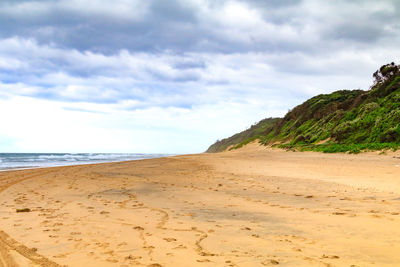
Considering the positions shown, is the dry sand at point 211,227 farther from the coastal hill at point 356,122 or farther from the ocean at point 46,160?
the ocean at point 46,160

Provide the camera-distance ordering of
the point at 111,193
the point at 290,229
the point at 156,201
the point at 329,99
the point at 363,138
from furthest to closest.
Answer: the point at 329,99
the point at 363,138
the point at 111,193
the point at 156,201
the point at 290,229

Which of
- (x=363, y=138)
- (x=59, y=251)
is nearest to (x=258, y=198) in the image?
(x=59, y=251)

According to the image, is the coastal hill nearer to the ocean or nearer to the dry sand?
the dry sand

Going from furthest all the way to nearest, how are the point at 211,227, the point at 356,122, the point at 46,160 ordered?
the point at 46,160 < the point at 356,122 < the point at 211,227

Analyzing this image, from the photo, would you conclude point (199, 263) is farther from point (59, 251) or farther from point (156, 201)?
point (156, 201)

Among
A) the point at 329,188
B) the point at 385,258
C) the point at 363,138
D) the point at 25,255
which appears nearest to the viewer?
the point at 385,258

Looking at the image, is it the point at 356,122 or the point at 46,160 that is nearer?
the point at 356,122

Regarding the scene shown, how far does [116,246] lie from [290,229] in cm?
306

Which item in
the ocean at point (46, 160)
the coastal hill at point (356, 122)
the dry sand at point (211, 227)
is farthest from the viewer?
the ocean at point (46, 160)

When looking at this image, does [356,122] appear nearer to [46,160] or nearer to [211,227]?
[211,227]

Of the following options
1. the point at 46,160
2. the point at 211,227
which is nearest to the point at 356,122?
the point at 211,227

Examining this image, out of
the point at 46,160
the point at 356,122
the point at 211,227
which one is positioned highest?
the point at 356,122

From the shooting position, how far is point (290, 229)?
5.52 meters

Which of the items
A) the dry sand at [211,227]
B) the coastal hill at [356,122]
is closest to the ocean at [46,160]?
the dry sand at [211,227]
